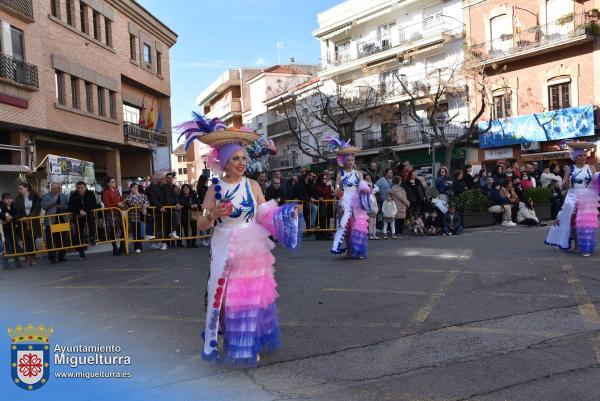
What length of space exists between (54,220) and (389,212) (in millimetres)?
8344

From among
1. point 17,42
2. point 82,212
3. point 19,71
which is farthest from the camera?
point 17,42

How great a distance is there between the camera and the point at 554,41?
27.0 meters

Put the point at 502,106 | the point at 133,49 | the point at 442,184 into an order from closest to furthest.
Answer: the point at 442,184 < the point at 133,49 < the point at 502,106

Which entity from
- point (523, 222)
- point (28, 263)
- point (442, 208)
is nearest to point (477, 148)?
point (523, 222)

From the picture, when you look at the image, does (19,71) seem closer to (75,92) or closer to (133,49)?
(75,92)

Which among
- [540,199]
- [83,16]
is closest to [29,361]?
[540,199]

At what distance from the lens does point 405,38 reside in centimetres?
3666

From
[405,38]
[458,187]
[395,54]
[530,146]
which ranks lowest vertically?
[458,187]

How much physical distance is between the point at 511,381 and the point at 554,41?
2771 centimetres

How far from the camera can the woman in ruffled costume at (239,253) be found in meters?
4.23

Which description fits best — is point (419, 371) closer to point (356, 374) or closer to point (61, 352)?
point (356, 374)

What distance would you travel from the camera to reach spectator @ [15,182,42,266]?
38.9 ft

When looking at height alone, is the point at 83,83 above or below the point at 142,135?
above

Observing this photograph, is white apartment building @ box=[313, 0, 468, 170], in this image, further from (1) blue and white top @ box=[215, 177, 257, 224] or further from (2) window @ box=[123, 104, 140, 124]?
(1) blue and white top @ box=[215, 177, 257, 224]
